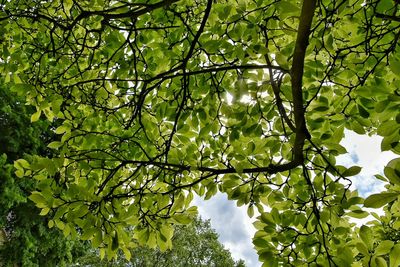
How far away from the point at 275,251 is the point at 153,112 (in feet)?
6.59

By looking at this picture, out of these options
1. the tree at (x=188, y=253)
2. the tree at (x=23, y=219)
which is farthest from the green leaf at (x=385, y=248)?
the tree at (x=188, y=253)

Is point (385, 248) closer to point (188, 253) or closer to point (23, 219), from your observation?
point (23, 219)

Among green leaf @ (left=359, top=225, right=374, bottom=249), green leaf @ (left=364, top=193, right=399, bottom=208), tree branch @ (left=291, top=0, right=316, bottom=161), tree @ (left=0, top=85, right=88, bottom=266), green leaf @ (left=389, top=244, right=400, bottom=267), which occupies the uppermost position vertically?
tree @ (left=0, top=85, right=88, bottom=266)

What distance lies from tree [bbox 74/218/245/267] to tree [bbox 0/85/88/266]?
10.2m

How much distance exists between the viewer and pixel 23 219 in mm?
12992

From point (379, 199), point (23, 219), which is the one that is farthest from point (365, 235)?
point (23, 219)

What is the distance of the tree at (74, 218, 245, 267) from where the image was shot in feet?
79.0

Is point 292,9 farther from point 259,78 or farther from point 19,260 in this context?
point 19,260

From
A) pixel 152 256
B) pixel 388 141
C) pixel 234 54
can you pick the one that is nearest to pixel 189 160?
→ pixel 234 54

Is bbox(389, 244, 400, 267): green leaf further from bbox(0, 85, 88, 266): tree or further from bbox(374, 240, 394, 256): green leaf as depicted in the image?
bbox(0, 85, 88, 266): tree

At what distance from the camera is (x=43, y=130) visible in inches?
569

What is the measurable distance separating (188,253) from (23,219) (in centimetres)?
1447

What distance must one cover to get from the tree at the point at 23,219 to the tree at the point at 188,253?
10177 millimetres

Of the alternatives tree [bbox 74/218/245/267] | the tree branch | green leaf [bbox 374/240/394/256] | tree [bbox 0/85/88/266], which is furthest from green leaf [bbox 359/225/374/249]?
tree [bbox 74/218/245/267]
